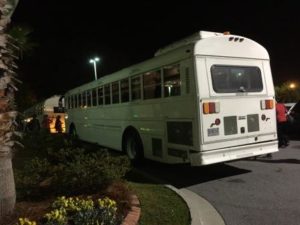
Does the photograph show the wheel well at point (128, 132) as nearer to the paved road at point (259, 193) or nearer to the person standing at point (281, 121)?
the paved road at point (259, 193)

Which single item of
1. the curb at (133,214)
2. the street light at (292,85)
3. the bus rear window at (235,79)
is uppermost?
the street light at (292,85)

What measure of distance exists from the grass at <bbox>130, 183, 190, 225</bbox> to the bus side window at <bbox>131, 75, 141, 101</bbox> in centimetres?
351

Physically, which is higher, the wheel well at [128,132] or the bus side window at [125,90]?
the bus side window at [125,90]

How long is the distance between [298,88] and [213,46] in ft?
89.6

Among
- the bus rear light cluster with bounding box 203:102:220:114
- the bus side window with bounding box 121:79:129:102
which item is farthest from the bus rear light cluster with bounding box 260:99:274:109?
the bus side window with bounding box 121:79:129:102

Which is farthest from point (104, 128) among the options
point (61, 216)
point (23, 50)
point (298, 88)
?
point (298, 88)

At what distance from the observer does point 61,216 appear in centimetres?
487

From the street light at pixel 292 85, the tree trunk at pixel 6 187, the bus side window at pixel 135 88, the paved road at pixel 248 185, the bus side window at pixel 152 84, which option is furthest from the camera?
the street light at pixel 292 85

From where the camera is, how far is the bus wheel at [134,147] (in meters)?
10.6

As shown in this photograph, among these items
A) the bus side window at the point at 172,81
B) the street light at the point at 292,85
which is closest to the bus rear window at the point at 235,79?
the bus side window at the point at 172,81

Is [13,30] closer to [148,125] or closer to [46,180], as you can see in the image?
[46,180]

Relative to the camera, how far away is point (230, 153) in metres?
8.45

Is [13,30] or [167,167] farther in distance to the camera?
[167,167]

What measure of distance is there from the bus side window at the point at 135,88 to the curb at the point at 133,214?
483 cm
